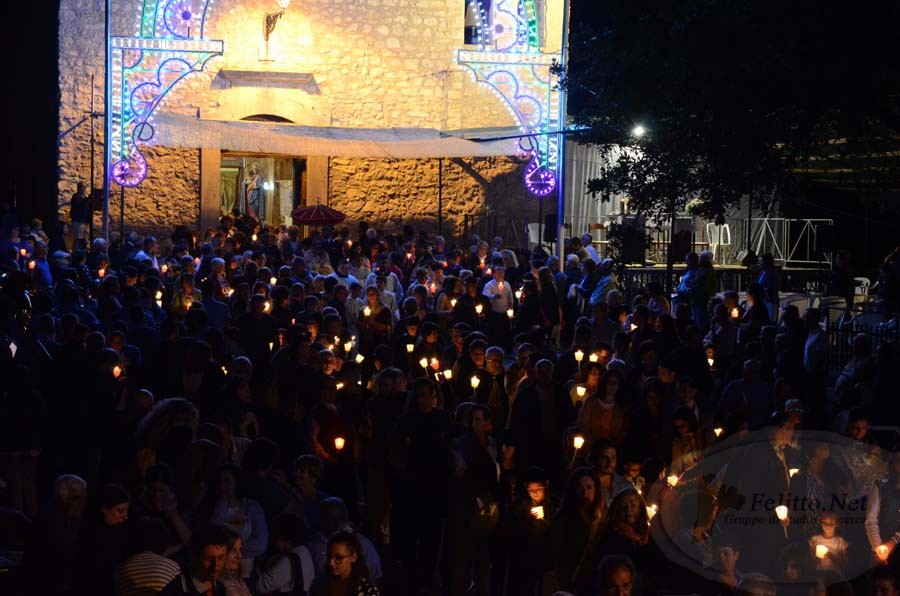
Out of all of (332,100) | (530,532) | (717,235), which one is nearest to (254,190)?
(332,100)

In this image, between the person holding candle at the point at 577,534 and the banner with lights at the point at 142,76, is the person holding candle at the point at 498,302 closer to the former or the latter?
the person holding candle at the point at 577,534

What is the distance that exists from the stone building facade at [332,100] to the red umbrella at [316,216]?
3088mm

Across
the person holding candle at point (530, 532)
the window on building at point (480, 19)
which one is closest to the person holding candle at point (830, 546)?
the person holding candle at point (530, 532)

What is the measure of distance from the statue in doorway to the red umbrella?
5948 mm

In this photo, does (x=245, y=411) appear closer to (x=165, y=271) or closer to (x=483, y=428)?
(x=483, y=428)

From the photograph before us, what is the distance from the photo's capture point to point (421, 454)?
336 inches

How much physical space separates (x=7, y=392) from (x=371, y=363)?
16.5 feet

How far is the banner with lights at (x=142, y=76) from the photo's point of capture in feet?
74.4

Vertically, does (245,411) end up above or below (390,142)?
below

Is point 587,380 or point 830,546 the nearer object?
point 830,546

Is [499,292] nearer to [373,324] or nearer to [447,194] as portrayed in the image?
[373,324]

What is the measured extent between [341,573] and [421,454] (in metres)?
2.30

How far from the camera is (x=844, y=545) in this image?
7484mm

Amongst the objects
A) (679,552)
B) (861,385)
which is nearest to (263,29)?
(861,385)
